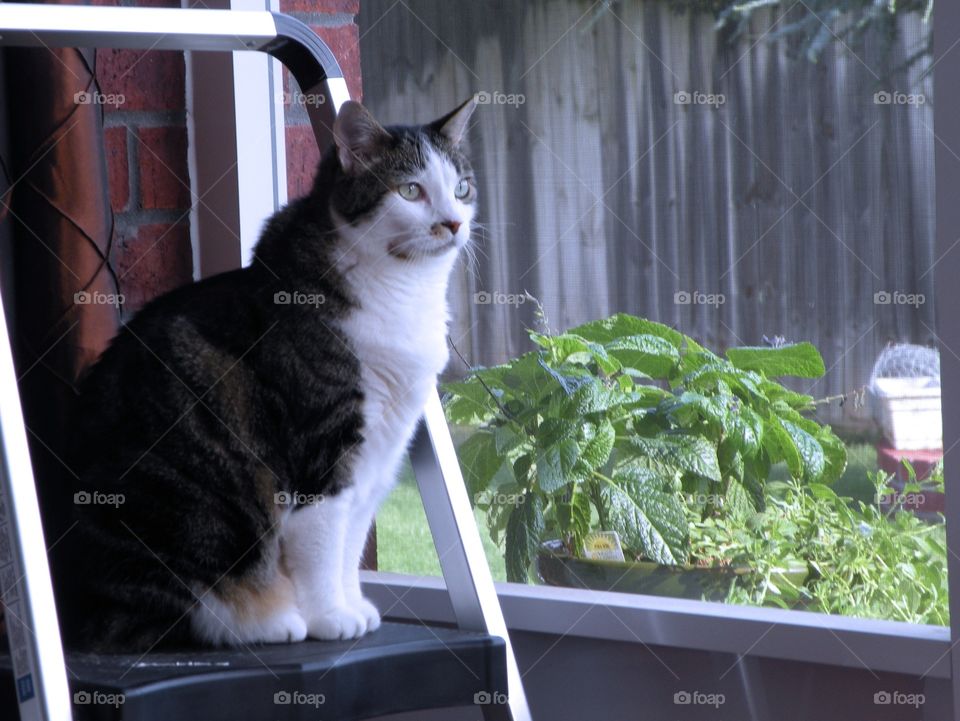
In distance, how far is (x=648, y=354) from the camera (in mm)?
1363

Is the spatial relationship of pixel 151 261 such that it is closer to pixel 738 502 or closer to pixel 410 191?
pixel 410 191

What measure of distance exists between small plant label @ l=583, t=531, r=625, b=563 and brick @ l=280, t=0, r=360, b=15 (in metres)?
0.77

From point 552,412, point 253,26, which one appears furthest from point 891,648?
point 253,26

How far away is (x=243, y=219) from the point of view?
4.95 feet

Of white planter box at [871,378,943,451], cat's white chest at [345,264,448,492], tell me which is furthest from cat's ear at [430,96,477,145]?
white planter box at [871,378,943,451]

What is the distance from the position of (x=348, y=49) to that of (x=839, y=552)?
909 millimetres

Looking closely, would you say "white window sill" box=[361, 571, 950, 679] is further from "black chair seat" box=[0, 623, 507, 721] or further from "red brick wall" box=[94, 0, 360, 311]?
"red brick wall" box=[94, 0, 360, 311]

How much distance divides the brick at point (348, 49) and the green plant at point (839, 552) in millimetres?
733

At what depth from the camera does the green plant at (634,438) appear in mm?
1299

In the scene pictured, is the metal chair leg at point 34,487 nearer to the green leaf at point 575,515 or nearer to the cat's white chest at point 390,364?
the cat's white chest at point 390,364

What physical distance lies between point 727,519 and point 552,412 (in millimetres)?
246

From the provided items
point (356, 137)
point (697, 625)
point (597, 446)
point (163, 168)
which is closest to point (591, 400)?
point (597, 446)

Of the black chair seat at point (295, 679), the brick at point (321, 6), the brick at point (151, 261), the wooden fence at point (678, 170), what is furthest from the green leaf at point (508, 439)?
the brick at point (321, 6)

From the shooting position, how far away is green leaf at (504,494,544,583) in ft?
4.62
